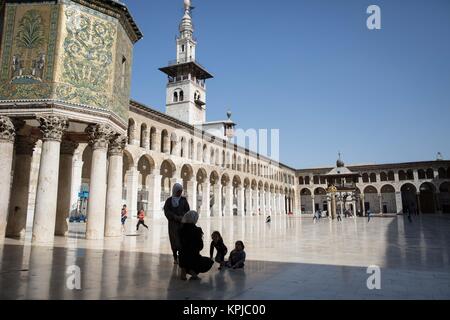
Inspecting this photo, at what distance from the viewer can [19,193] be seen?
11281mm

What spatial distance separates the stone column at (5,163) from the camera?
9.90 meters

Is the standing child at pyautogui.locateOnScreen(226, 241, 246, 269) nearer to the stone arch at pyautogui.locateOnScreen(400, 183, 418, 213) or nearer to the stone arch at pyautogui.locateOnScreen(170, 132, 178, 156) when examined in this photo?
the stone arch at pyautogui.locateOnScreen(170, 132, 178, 156)

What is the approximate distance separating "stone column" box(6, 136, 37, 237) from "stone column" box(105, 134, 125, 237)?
2.70 m

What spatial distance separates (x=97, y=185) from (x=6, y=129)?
3.10 metres

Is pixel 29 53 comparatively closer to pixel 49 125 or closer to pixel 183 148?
pixel 49 125

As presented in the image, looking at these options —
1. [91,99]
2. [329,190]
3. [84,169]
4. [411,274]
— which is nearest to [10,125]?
[91,99]

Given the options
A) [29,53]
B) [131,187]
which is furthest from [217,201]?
[29,53]

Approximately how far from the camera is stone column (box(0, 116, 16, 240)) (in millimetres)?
9898

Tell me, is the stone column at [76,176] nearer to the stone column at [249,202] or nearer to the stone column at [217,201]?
the stone column at [217,201]

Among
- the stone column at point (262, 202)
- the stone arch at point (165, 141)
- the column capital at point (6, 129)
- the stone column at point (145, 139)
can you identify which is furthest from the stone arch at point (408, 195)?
the column capital at point (6, 129)

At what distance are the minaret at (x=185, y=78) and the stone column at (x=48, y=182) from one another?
4012cm
